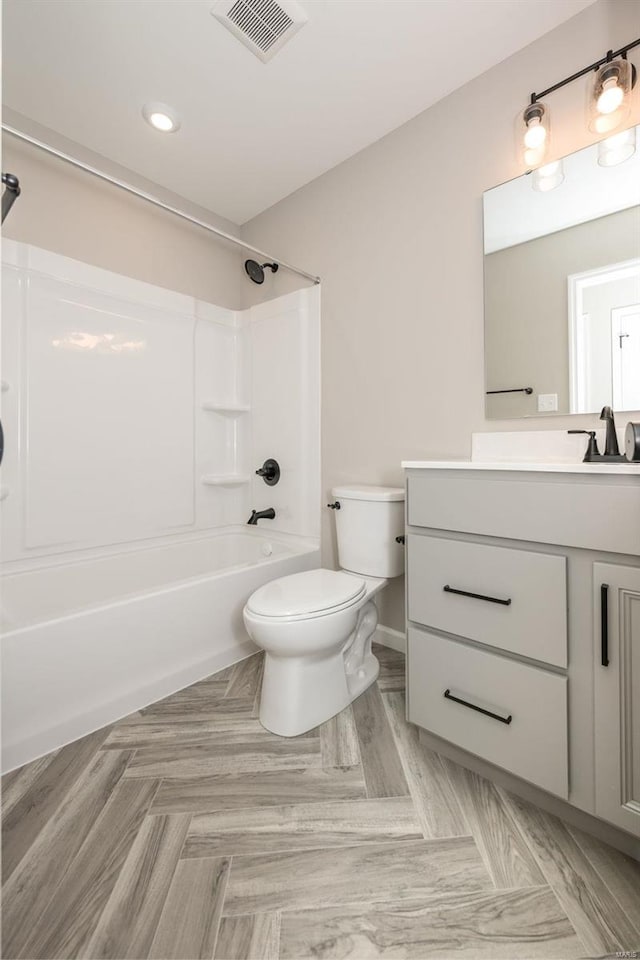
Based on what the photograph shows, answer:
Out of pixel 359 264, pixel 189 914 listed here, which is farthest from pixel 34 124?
pixel 189 914

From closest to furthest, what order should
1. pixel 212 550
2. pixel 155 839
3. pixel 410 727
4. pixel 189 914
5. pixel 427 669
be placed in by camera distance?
pixel 189 914 → pixel 155 839 → pixel 427 669 → pixel 410 727 → pixel 212 550

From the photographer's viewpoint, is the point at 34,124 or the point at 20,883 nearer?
the point at 20,883

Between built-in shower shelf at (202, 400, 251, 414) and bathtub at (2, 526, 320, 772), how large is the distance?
32.6 inches

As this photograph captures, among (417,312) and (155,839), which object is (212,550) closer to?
(155,839)

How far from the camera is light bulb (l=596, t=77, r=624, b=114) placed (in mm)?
1282

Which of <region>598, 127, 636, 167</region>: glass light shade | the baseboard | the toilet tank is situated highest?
<region>598, 127, 636, 167</region>: glass light shade

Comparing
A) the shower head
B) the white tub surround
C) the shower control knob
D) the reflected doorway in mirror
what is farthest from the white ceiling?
the shower control knob

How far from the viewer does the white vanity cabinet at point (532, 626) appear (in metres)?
0.96

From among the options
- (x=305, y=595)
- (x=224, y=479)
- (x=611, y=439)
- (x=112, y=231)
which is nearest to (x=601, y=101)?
(x=611, y=439)

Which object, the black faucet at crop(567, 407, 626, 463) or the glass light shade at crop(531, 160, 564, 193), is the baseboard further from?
the glass light shade at crop(531, 160, 564, 193)

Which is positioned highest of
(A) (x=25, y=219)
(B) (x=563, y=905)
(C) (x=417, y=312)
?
(A) (x=25, y=219)

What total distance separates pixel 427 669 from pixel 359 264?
1813 millimetres

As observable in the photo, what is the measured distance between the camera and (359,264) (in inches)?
80.7

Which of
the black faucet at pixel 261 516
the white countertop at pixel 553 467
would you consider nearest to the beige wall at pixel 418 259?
the black faucet at pixel 261 516
